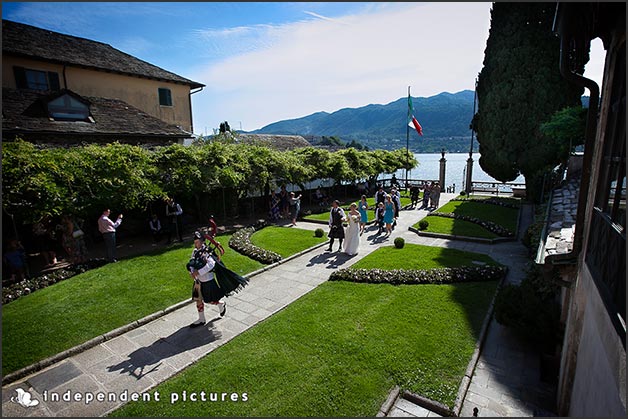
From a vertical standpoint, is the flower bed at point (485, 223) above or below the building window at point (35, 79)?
below

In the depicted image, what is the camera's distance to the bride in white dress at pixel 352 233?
12.7 metres

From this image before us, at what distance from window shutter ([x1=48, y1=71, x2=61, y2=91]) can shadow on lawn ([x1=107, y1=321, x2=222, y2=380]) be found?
73.6 ft

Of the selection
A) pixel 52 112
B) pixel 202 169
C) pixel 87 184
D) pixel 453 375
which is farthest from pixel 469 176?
pixel 52 112

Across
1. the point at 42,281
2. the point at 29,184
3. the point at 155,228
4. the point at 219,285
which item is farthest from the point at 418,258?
the point at 29,184

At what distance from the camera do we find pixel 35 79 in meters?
20.0

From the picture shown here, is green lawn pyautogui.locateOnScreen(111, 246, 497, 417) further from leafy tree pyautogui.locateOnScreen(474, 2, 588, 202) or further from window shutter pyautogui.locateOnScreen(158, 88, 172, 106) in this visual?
window shutter pyautogui.locateOnScreen(158, 88, 172, 106)

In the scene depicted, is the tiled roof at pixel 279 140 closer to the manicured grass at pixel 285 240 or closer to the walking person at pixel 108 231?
the manicured grass at pixel 285 240

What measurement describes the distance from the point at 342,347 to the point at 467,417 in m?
2.53

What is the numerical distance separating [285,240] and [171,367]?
8.98 m

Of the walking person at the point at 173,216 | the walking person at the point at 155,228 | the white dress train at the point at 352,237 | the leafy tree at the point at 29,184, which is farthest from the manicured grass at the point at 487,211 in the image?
the leafy tree at the point at 29,184

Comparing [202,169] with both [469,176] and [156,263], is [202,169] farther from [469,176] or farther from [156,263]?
[469,176]

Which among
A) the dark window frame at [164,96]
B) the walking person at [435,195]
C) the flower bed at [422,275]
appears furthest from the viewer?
the dark window frame at [164,96]

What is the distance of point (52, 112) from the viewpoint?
16.9 metres

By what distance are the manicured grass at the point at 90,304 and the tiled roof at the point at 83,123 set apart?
952cm
